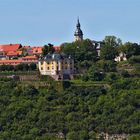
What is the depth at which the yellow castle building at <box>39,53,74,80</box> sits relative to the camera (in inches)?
3004

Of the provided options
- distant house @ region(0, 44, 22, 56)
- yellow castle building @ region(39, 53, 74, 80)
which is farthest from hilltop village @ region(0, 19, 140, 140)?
distant house @ region(0, 44, 22, 56)

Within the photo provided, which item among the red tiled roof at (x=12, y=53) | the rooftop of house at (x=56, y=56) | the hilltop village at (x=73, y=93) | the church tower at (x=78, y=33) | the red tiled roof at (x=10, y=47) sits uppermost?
the church tower at (x=78, y=33)

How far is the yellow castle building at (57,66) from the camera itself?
76.3 m

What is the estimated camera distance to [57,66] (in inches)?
3029

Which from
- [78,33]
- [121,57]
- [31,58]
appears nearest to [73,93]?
[121,57]

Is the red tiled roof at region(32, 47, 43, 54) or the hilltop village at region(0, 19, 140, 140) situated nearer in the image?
the hilltop village at region(0, 19, 140, 140)

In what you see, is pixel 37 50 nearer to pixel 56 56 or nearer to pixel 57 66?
pixel 56 56

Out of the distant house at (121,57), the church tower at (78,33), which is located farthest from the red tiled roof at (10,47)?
the distant house at (121,57)

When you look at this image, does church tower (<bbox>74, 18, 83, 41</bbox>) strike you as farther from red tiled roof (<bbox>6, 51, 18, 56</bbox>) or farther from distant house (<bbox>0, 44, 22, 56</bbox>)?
red tiled roof (<bbox>6, 51, 18, 56</bbox>)

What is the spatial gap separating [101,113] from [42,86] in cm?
690

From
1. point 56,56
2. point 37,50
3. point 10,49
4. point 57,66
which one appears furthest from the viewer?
point 10,49

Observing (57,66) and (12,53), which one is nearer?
(57,66)

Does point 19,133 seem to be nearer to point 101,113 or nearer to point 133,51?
point 101,113

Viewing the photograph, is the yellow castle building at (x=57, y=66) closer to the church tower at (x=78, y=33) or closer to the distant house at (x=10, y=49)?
the distant house at (x=10, y=49)
